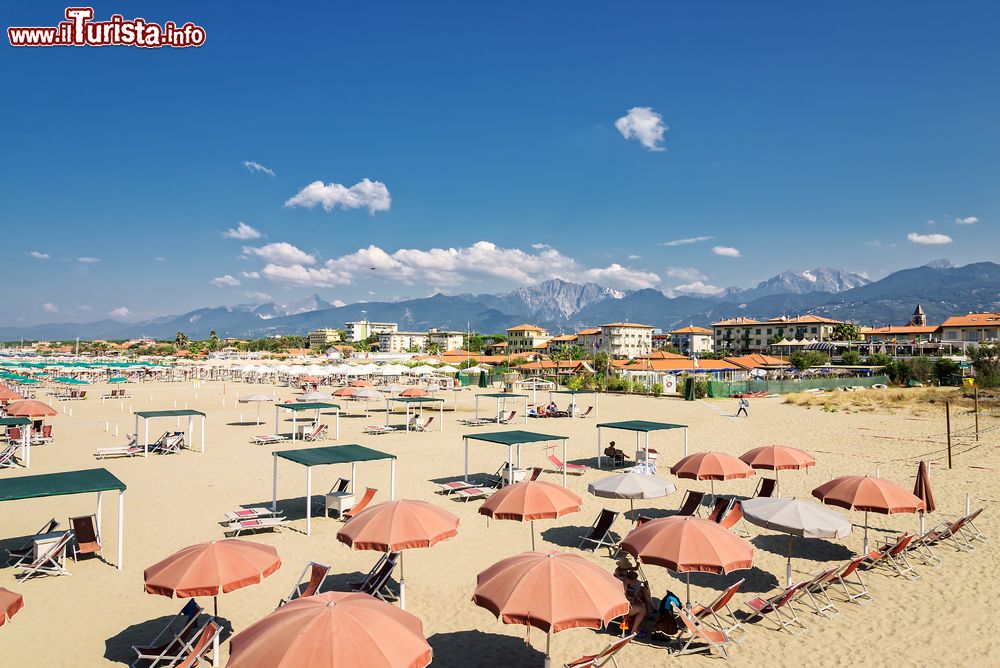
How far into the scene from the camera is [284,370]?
39156mm

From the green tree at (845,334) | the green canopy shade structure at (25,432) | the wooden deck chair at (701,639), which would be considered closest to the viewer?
the wooden deck chair at (701,639)

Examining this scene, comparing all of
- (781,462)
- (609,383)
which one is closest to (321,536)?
(781,462)

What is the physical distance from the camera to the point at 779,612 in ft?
28.5

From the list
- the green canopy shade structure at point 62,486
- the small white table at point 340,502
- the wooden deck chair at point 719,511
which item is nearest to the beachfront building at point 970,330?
the wooden deck chair at point 719,511

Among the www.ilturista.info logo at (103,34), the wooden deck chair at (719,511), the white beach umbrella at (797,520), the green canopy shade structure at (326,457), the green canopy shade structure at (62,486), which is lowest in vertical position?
the wooden deck chair at (719,511)

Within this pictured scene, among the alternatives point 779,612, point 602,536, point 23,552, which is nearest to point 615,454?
point 602,536

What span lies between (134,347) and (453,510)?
16553 centimetres

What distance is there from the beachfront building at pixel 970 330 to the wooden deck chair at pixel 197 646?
112 m

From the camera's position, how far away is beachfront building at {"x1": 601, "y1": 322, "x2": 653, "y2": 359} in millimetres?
145500

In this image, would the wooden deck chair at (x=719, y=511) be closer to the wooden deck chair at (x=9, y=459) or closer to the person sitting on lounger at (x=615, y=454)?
the person sitting on lounger at (x=615, y=454)

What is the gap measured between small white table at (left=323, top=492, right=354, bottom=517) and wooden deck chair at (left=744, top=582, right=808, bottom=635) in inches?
338

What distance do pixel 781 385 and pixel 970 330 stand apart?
70435 mm

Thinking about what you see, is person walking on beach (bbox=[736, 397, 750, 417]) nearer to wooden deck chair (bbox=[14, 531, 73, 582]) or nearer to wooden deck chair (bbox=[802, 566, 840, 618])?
wooden deck chair (bbox=[802, 566, 840, 618])

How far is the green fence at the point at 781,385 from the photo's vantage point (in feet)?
152
